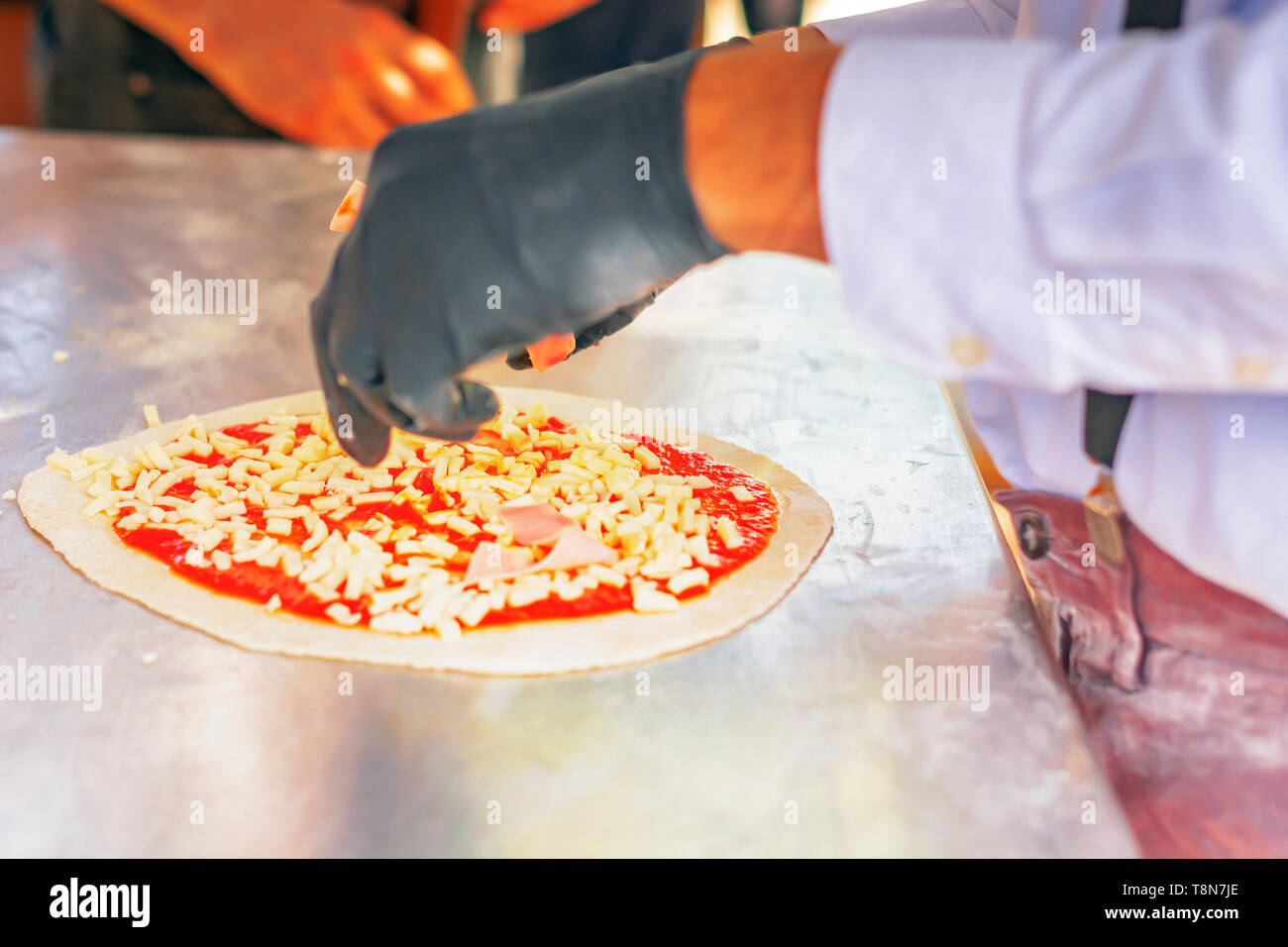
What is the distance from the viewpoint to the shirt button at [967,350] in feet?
2.34

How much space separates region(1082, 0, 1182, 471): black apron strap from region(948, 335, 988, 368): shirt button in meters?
0.23

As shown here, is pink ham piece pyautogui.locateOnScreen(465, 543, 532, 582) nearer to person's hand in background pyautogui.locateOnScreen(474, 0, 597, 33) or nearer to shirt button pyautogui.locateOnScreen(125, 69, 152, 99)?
shirt button pyautogui.locateOnScreen(125, 69, 152, 99)

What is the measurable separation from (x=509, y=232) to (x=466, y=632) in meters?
0.32

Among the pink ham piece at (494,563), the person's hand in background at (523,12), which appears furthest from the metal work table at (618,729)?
the person's hand in background at (523,12)

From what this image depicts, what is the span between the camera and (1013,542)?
1100 millimetres

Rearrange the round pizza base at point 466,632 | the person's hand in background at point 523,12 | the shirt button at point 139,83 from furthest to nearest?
the person's hand in background at point 523,12
the shirt button at point 139,83
the round pizza base at point 466,632

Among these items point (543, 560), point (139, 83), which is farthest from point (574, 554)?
point (139, 83)

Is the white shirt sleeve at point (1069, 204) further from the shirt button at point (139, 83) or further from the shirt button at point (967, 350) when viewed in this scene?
the shirt button at point (139, 83)

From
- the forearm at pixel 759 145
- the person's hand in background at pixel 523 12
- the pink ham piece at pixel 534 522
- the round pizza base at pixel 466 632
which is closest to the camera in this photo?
the forearm at pixel 759 145

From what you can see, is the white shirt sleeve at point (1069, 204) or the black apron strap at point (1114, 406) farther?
the black apron strap at point (1114, 406)

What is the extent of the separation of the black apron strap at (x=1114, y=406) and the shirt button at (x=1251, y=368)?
19 cm

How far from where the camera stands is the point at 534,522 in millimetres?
1015

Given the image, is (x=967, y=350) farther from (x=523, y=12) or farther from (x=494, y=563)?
(x=523, y=12)

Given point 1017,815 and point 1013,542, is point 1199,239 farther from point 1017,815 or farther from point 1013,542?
point 1013,542
